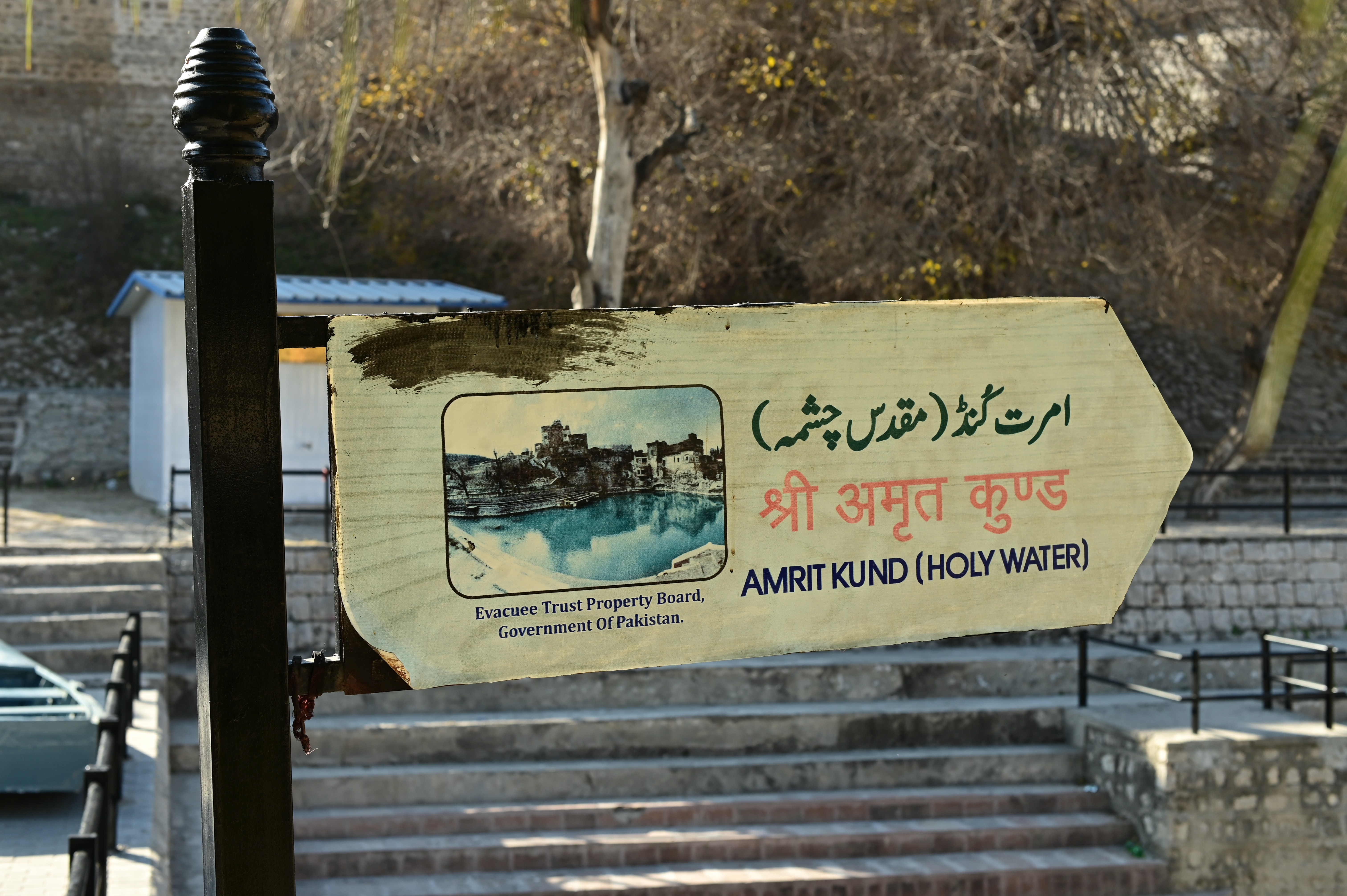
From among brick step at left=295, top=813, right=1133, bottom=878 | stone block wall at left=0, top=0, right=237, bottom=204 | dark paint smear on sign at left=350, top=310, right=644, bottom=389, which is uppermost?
stone block wall at left=0, top=0, right=237, bottom=204

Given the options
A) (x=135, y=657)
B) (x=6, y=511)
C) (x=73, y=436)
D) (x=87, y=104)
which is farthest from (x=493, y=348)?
(x=87, y=104)

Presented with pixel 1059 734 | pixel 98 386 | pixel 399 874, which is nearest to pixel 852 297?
pixel 1059 734

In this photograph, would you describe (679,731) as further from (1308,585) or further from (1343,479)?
(1343,479)

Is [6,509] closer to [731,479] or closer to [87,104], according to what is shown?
[731,479]

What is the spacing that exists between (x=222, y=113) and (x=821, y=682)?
9741mm

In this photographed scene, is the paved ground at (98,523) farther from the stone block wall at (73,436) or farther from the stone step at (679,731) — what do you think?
the stone step at (679,731)

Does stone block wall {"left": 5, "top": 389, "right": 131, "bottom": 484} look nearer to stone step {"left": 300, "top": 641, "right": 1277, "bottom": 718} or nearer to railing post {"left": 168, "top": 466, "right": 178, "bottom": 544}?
railing post {"left": 168, "top": 466, "right": 178, "bottom": 544}

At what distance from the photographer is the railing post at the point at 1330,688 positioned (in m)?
9.41

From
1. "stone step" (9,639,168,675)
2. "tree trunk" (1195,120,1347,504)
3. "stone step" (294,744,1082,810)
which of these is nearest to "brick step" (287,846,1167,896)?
"stone step" (294,744,1082,810)

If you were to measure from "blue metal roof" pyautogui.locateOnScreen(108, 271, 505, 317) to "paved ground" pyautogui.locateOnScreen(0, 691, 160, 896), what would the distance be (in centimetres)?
691

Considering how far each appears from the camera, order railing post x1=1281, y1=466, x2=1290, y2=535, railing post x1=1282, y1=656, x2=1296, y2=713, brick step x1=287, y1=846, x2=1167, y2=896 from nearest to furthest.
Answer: brick step x1=287, y1=846, x2=1167, y2=896 < railing post x1=1282, y1=656, x2=1296, y2=713 < railing post x1=1281, y1=466, x2=1290, y2=535

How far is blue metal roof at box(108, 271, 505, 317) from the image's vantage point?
46.2 ft

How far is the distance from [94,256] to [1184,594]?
19.8 meters

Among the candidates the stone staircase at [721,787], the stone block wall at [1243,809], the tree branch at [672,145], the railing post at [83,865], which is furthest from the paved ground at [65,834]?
the stone block wall at [1243,809]
